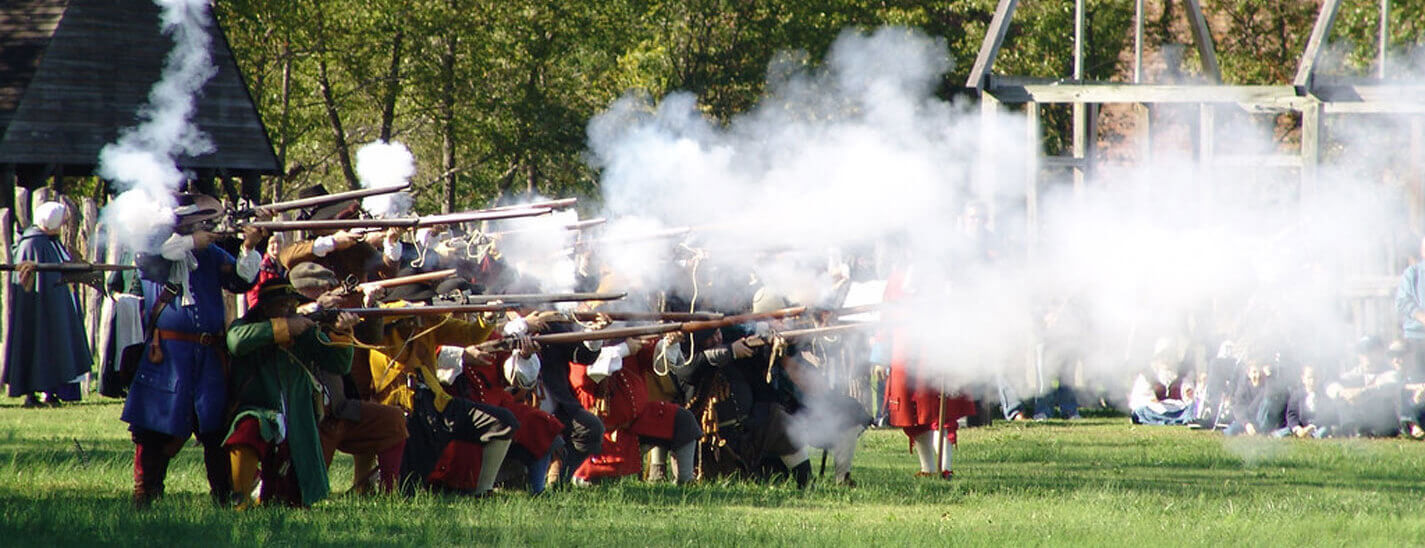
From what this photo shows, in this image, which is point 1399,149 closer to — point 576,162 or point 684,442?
point 684,442

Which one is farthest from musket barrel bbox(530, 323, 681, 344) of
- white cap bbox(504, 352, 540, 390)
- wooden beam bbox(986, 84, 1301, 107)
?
wooden beam bbox(986, 84, 1301, 107)

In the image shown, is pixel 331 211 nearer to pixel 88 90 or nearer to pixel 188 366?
pixel 188 366

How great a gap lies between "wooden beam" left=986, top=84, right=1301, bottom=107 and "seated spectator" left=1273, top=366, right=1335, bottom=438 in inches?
93.1

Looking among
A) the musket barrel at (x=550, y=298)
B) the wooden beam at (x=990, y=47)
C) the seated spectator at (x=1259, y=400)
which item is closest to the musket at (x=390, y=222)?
the musket barrel at (x=550, y=298)

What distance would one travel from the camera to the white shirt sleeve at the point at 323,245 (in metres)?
9.43

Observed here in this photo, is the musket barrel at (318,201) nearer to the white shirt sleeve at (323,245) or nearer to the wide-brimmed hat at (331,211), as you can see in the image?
the white shirt sleeve at (323,245)

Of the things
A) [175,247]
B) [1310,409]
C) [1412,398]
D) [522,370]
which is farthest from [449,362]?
[1412,398]

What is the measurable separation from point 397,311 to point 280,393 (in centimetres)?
71

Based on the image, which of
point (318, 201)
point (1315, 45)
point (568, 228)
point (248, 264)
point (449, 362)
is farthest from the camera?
point (1315, 45)

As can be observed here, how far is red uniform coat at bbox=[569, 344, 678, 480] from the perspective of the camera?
11125mm

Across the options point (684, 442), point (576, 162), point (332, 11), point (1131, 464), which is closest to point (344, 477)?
point (684, 442)

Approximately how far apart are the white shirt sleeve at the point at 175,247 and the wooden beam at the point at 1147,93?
30.3 ft

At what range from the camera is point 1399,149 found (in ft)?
57.3

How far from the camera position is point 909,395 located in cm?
1175
